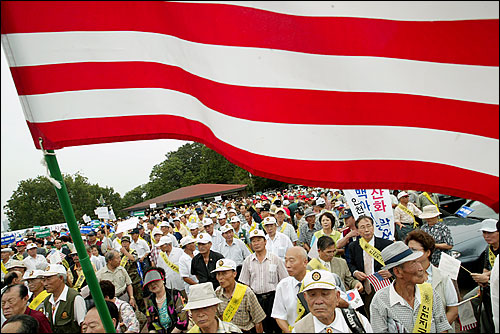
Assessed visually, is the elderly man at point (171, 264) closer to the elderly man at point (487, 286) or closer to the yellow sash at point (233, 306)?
the yellow sash at point (233, 306)

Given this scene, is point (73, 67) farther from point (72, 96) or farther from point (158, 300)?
point (158, 300)

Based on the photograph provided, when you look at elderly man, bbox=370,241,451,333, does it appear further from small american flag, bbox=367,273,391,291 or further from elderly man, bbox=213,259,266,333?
elderly man, bbox=213,259,266,333

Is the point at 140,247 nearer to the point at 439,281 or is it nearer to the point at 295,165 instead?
the point at 439,281

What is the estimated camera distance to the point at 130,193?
103375mm

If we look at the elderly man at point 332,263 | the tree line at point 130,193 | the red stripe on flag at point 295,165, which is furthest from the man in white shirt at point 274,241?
the tree line at point 130,193

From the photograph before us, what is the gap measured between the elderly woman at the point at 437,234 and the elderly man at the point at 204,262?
11.7 ft

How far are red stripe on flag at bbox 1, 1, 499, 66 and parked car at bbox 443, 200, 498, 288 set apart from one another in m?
5.40

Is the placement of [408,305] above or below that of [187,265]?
below

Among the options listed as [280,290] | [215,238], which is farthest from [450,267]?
[215,238]

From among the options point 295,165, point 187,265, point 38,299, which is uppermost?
point 295,165

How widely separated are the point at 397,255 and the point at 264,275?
2452 mm

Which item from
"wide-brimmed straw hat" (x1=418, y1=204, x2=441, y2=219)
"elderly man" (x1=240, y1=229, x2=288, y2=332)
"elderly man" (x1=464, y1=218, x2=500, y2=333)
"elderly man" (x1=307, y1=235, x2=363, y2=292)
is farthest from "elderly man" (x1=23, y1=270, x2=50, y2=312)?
"wide-brimmed straw hat" (x1=418, y1=204, x2=441, y2=219)

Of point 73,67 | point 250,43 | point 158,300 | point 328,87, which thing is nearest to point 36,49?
point 73,67

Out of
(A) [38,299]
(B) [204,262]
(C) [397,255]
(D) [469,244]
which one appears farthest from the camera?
(D) [469,244]
